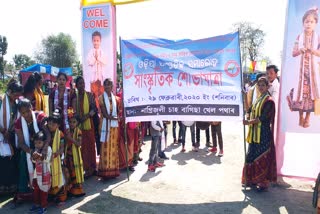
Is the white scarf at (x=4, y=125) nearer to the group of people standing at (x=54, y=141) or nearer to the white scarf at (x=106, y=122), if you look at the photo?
the group of people standing at (x=54, y=141)

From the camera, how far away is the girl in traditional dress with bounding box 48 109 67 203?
4113mm

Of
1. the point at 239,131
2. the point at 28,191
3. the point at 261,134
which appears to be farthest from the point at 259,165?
the point at 239,131

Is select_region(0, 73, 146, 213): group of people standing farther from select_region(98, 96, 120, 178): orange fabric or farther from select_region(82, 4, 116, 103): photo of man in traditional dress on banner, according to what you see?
select_region(82, 4, 116, 103): photo of man in traditional dress on banner

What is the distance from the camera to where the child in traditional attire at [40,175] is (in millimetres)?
3967

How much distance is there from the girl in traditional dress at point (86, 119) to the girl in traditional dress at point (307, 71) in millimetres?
3429

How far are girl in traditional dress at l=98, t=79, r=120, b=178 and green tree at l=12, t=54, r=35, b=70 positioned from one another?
5783 centimetres

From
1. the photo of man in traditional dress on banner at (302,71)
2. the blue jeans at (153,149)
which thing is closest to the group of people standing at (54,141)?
the blue jeans at (153,149)

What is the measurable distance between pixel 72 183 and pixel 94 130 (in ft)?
4.79

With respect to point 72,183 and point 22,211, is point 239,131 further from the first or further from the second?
point 22,211

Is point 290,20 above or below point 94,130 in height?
above

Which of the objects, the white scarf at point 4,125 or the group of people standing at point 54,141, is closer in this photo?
the group of people standing at point 54,141

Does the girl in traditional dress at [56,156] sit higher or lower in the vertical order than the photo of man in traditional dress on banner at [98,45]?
lower

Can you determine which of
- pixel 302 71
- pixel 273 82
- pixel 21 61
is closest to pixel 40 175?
pixel 273 82

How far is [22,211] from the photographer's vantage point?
4168 mm
